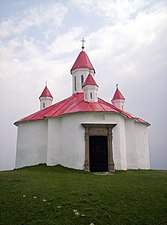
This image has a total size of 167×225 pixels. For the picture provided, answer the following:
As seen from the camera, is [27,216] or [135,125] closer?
[27,216]

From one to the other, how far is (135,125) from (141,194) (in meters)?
13.6

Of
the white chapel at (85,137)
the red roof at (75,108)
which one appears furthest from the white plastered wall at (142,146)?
the red roof at (75,108)

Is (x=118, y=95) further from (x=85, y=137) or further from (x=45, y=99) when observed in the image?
(x=85, y=137)

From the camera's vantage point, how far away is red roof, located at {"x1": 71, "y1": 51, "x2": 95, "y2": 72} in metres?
26.0

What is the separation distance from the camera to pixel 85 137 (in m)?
18.7

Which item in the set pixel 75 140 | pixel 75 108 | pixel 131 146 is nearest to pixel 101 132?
pixel 75 140

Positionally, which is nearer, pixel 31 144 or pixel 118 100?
pixel 31 144

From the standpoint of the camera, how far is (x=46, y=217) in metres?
7.82

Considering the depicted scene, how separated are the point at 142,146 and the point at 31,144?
1028 centimetres

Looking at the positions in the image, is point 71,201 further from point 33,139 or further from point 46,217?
point 33,139

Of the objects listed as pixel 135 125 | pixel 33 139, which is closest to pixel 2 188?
pixel 33 139

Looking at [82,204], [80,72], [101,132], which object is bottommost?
[82,204]

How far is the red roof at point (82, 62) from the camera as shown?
26.0m

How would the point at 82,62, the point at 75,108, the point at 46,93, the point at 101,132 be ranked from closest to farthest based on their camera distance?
the point at 101,132, the point at 75,108, the point at 82,62, the point at 46,93
